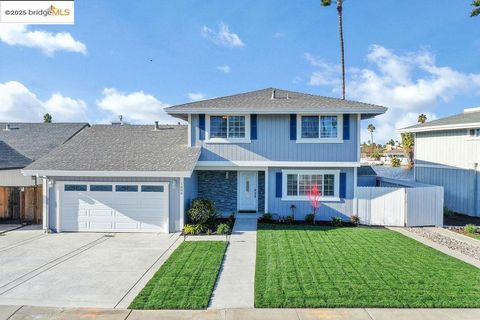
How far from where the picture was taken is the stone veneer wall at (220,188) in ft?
47.8

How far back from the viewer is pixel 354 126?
43.6ft

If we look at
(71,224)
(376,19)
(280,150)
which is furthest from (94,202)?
(376,19)

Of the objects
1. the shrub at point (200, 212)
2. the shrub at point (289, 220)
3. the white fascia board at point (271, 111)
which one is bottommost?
the shrub at point (289, 220)

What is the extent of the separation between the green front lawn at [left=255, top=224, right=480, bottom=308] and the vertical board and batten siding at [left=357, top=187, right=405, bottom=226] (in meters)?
2.10

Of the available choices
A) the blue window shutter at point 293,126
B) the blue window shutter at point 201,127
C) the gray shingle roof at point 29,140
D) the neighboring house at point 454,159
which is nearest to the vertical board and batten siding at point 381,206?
the blue window shutter at point 293,126

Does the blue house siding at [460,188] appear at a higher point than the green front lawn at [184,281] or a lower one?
higher

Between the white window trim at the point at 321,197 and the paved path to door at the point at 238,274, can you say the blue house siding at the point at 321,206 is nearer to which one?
the white window trim at the point at 321,197

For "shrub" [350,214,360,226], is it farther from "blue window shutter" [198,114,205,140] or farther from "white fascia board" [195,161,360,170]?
"blue window shutter" [198,114,205,140]

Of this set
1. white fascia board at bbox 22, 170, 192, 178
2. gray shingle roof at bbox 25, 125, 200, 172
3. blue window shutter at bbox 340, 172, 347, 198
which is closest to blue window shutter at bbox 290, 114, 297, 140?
blue window shutter at bbox 340, 172, 347, 198

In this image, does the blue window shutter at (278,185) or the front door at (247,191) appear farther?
the front door at (247,191)

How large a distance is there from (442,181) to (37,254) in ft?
64.9

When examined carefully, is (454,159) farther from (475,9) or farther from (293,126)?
(293,126)

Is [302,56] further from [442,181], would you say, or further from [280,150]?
[442,181]

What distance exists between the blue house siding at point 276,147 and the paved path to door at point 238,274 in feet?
11.6
